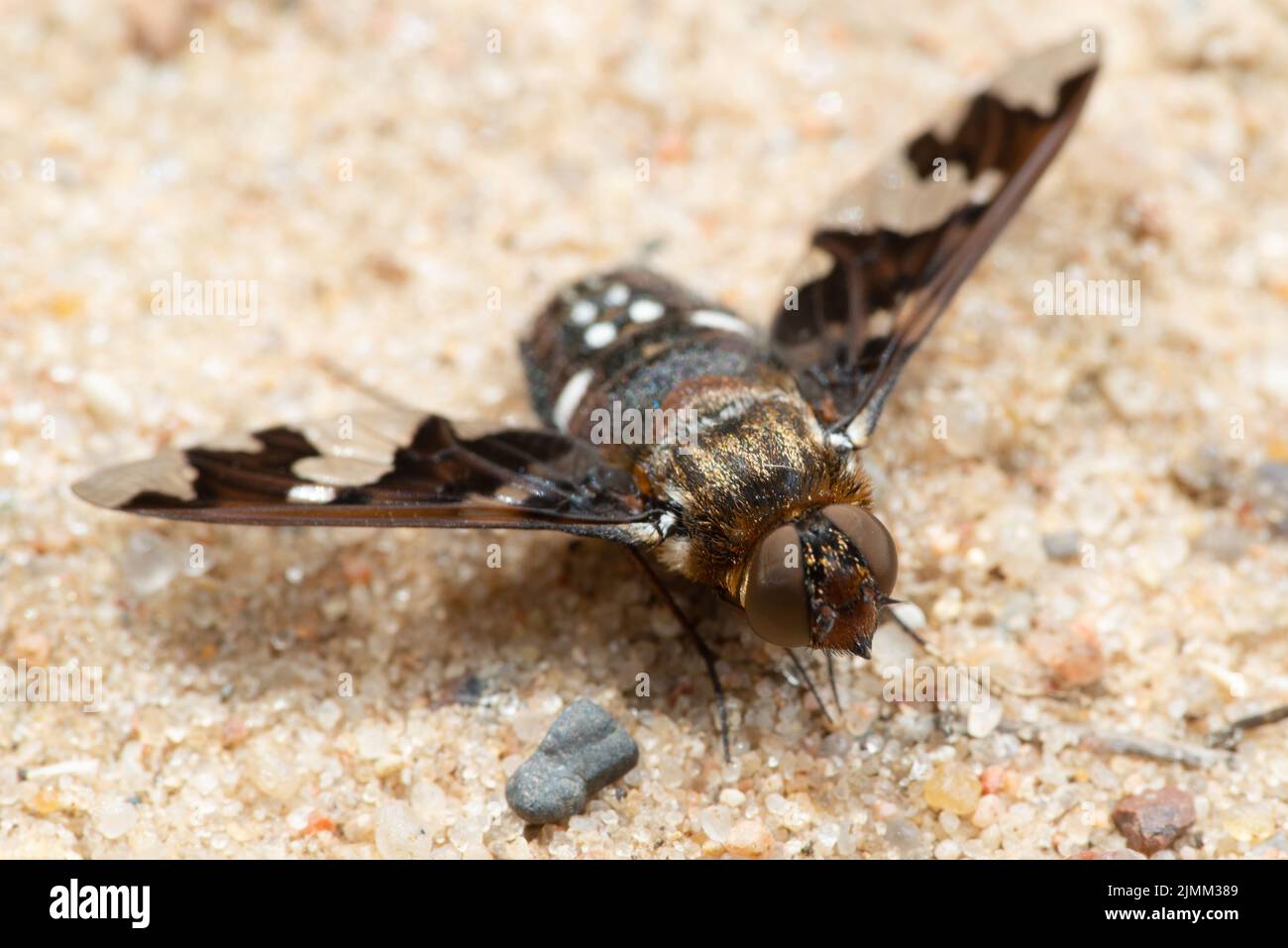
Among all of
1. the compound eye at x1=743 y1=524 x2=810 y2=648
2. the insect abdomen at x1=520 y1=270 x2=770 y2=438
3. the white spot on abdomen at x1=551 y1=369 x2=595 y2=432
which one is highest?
the insect abdomen at x1=520 y1=270 x2=770 y2=438

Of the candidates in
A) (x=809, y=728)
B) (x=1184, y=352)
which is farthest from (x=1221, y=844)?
(x=1184, y=352)

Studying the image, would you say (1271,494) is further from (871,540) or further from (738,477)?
(738,477)

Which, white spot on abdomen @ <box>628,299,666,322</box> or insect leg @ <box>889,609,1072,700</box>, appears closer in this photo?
insect leg @ <box>889,609,1072,700</box>

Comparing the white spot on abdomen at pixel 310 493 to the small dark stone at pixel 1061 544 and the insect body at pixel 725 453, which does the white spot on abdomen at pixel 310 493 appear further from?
the small dark stone at pixel 1061 544

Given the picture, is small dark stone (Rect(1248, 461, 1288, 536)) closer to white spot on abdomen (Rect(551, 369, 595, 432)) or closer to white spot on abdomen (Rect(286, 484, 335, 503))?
white spot on abdomen (Rect(551, 369, 595, 432))

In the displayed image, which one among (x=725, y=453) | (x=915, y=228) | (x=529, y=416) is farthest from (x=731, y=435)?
(x=915, y=228)

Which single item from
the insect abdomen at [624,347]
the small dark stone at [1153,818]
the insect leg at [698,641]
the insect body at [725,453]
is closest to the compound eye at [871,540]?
the insect body at [725,453]

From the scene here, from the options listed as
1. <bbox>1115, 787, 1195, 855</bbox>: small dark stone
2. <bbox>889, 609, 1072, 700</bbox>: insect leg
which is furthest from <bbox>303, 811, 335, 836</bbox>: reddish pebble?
<bbox>1115, 787, 1195, 855</bbox>: small dark stone
